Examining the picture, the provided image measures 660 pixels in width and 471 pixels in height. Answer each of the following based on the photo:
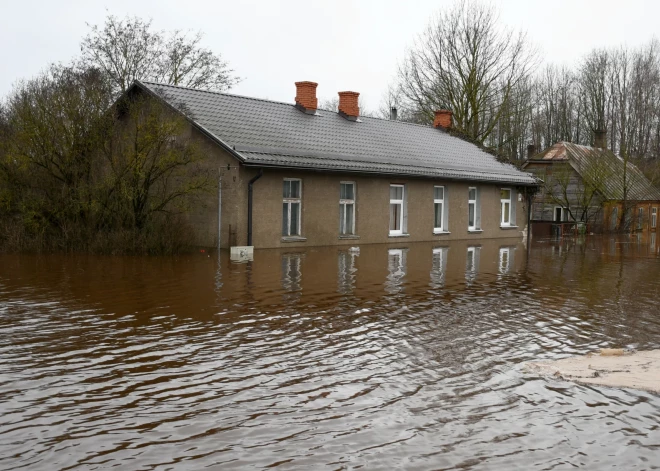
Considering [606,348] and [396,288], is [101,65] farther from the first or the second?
[606,348]

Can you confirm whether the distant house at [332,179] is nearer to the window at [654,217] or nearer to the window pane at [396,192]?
the window pane at [396,192]

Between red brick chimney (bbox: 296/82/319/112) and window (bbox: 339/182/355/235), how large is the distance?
4.63 metres

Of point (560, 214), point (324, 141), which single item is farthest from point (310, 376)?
point (560, 214)

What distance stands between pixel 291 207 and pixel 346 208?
2.59m

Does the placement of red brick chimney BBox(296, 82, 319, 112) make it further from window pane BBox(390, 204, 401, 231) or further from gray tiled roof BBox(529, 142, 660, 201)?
gray tiled roof BBox(529, 142, 660, 201)

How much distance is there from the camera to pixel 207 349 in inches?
313

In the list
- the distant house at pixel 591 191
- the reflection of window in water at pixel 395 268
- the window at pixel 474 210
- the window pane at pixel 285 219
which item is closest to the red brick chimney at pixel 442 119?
the window at pixel 474 210

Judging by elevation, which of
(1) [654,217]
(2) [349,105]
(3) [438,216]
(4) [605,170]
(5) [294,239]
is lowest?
(5) [294,239]

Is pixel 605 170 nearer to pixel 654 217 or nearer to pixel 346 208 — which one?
pixel 654 217

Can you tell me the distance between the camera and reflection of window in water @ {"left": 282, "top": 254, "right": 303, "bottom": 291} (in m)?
13.6

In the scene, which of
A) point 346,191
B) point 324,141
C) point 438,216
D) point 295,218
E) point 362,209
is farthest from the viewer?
point 438,216

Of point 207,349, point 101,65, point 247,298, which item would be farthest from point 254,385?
point 101,65

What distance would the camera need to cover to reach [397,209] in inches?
1073

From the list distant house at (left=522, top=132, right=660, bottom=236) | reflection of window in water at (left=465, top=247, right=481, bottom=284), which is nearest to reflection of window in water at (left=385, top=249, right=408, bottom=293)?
reflection of window in water at (left=465, top=247, right=481, bottom=284)
